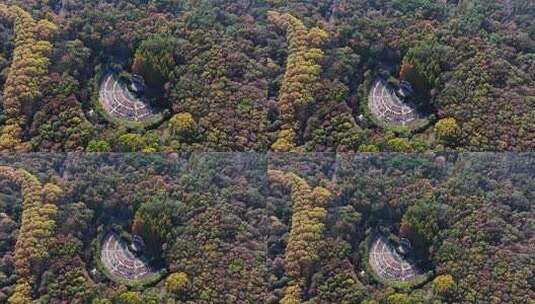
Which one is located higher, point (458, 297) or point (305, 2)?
point (305, 2)

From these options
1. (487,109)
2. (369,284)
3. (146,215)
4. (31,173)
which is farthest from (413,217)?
(31,173)

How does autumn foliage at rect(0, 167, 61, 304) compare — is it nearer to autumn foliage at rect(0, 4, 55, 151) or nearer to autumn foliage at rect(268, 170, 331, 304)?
autumn foliage at rect(0, 4, 55, 151)

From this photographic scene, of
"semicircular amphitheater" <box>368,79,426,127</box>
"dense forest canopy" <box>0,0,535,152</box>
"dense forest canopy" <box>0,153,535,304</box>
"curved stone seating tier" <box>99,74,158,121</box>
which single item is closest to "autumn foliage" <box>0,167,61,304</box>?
"dense forest canopy" <box>0,153,535,304</box>

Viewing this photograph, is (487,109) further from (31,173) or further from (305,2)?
(31,173)

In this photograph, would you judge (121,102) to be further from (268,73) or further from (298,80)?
(298,80)

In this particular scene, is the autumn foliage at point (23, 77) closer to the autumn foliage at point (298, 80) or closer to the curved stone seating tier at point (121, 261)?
the curved stone seating tier at point (121, 261)

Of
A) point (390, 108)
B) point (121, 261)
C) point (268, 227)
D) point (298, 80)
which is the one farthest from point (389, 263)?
point (121, 261)
